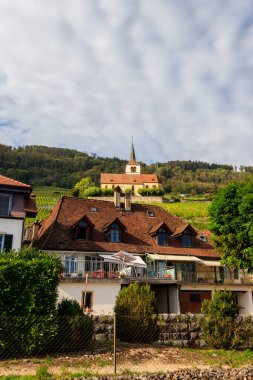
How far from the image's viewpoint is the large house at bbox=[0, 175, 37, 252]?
25.0 meters

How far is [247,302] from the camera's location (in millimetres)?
34000

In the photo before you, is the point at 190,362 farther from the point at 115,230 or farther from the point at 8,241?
the point at 115,230

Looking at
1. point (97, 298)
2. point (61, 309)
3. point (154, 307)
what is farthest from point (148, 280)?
point (61, 309)

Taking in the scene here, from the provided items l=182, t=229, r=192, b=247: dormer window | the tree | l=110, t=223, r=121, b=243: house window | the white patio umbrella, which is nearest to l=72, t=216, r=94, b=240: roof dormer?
l=110, t=223, r=121, b=243: house window

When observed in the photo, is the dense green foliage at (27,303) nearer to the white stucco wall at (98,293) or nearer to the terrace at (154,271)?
the white stucco wall at (98,293)

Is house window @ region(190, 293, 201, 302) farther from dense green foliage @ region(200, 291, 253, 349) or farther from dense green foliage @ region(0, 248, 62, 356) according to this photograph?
dense green foliage @ region(0, 248, 62, 356)

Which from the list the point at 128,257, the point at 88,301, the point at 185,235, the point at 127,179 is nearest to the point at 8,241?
the point at 88,301

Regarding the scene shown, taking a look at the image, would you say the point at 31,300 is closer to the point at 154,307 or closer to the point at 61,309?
the point at 61,309

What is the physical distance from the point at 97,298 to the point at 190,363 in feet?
44.5

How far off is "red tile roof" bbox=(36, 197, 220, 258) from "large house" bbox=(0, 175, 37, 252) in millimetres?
3977

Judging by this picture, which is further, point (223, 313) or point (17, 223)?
point (17, 223)

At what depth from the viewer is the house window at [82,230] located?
3187cm

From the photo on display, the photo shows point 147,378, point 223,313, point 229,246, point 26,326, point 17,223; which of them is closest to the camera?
point 147,378

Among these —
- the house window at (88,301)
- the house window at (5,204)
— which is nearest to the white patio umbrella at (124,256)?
the house window at (88,301)
